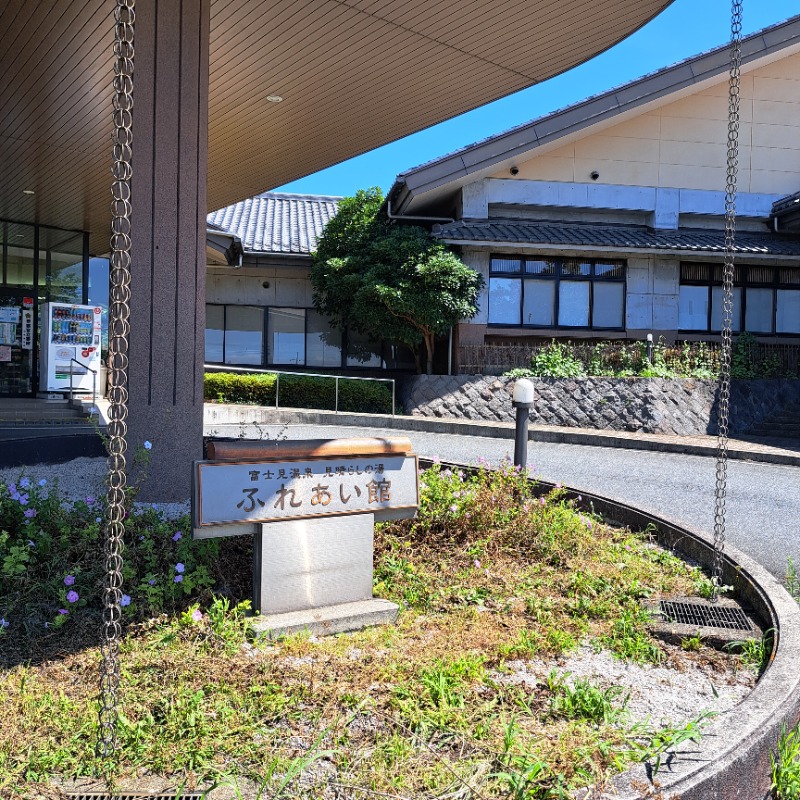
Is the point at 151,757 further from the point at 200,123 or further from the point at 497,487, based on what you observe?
the point at 200,123

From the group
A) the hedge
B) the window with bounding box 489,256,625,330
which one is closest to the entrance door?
the hedge

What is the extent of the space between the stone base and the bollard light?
3.33 m

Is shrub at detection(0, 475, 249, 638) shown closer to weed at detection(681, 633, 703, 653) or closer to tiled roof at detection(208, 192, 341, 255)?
weed at detection(681, 633, 703, 653)

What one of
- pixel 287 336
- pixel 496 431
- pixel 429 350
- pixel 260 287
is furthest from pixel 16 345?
pixel 496 431

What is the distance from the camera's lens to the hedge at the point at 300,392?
1709cm

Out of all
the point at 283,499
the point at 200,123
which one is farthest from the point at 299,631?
the point at 200,123

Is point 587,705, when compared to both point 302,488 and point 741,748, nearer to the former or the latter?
point 741,748

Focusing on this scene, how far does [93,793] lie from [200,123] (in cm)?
555

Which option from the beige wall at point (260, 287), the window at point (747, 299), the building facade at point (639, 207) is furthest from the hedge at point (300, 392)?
the window at point (747, 299)

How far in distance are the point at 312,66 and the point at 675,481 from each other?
263 inches

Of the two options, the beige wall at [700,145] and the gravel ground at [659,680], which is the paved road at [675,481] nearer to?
the gravel ground at [659,680]

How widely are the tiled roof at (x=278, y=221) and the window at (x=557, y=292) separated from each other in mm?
5502

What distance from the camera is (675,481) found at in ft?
31.0

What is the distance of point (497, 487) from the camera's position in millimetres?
5578
